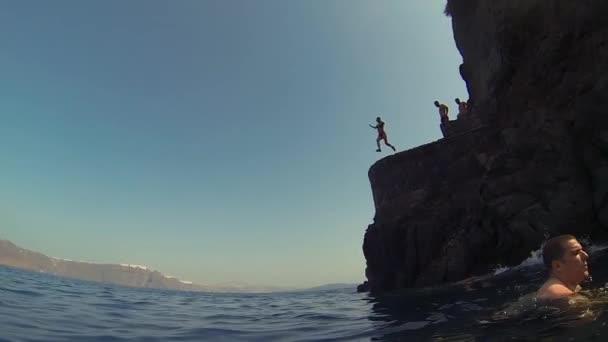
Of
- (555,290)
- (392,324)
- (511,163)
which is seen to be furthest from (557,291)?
(511,163)

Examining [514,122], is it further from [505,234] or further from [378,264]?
[378,264]

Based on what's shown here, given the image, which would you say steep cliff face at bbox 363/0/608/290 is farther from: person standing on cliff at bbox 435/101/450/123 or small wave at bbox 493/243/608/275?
person standing on cliff at bbox 435/101/450/123

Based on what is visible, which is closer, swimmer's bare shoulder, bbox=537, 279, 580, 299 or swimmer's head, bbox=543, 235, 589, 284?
swimmer's head, bbox=543, 235, 589, 284

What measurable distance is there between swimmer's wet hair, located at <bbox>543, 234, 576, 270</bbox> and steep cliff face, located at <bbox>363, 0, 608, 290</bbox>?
10327 mm

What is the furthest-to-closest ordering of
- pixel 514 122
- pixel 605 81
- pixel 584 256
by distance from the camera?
pixel 514 122 → pixel 605 81 → pixel 584 256

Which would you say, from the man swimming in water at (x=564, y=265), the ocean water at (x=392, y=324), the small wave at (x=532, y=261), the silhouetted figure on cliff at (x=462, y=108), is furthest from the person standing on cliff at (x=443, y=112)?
the man swimming in water at (x=564, y=265)

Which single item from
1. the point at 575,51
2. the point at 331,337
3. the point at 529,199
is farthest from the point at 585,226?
the point at 331,337

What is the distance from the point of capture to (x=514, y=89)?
666 inches

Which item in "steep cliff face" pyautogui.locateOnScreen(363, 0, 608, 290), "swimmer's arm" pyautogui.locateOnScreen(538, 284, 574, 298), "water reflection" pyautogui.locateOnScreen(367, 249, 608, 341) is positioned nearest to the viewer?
"water reflection" pyautogui.locateOnScreen(367, 249, 608, 341)

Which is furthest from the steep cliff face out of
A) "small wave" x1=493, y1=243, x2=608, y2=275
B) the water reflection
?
the water reflection

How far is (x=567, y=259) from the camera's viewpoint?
4617 mm

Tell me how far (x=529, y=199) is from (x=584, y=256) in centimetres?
1101

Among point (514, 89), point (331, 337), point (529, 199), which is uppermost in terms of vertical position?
point (514, 89)

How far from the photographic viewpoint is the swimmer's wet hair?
4676 millimetres
